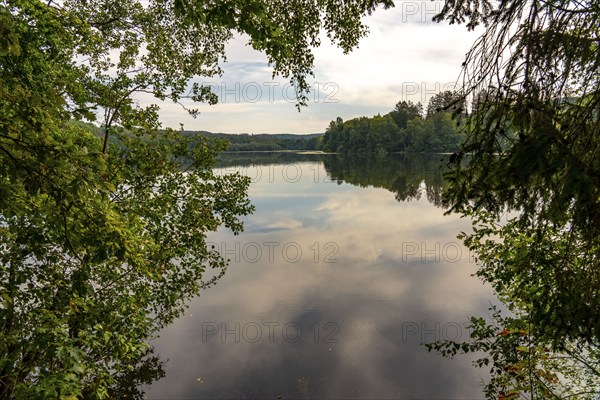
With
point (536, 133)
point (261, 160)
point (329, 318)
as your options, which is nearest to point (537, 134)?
point (536, 133)

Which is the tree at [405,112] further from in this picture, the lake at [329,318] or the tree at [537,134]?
the tree at [537,134]

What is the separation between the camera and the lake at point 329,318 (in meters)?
13.0

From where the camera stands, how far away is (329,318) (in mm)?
16766

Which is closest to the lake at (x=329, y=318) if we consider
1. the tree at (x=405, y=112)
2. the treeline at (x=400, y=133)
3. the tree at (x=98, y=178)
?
the tree at (x=98, y=178)

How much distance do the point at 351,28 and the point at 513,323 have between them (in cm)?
693

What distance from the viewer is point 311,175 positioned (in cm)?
7444

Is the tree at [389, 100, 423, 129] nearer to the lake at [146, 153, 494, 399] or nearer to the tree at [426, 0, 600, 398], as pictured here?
the lake at [146, 153, 494, 399]

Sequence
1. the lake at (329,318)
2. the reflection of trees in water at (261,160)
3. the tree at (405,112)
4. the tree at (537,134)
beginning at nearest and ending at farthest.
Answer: the tree at (537,134)
the lake at (329,318)
the reflection of trees in water at (261,160)
the tree at (405,112)

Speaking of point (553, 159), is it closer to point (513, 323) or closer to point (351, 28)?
point (351, 28)

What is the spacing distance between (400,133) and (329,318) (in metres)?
123

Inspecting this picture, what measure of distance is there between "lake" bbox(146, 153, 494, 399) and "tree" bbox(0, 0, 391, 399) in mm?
3593

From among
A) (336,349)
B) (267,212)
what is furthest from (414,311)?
(267,212)

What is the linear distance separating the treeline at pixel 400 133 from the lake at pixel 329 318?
88225 mm

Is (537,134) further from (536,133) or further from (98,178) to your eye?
(98,178)
